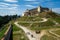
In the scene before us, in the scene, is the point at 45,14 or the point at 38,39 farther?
the point at 45,14

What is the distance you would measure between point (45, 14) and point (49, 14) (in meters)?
3.45

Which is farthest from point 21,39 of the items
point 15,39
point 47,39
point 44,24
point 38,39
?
point 44,24

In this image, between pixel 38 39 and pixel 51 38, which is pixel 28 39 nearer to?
pixel 38 39

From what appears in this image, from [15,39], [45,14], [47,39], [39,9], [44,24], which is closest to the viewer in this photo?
[47,39]

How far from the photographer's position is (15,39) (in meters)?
37.1

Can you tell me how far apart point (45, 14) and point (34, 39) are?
52.4 m

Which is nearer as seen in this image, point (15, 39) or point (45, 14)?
point (15, 39)

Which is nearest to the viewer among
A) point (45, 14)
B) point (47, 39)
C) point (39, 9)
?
point (47, 39)

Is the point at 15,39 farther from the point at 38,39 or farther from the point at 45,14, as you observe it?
the point at 45,14

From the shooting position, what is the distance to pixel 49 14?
89.4 metres

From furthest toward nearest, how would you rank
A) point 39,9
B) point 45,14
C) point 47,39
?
point 39,9
point 45,14
point 47,39

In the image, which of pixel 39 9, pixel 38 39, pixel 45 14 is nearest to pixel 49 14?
pixel 45 14

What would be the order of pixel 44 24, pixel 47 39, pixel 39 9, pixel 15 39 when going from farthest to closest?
pixel 39 9 < pixel 44 24 < pixel 15 39 < pixel 47 39

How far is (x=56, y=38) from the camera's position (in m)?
34.7
